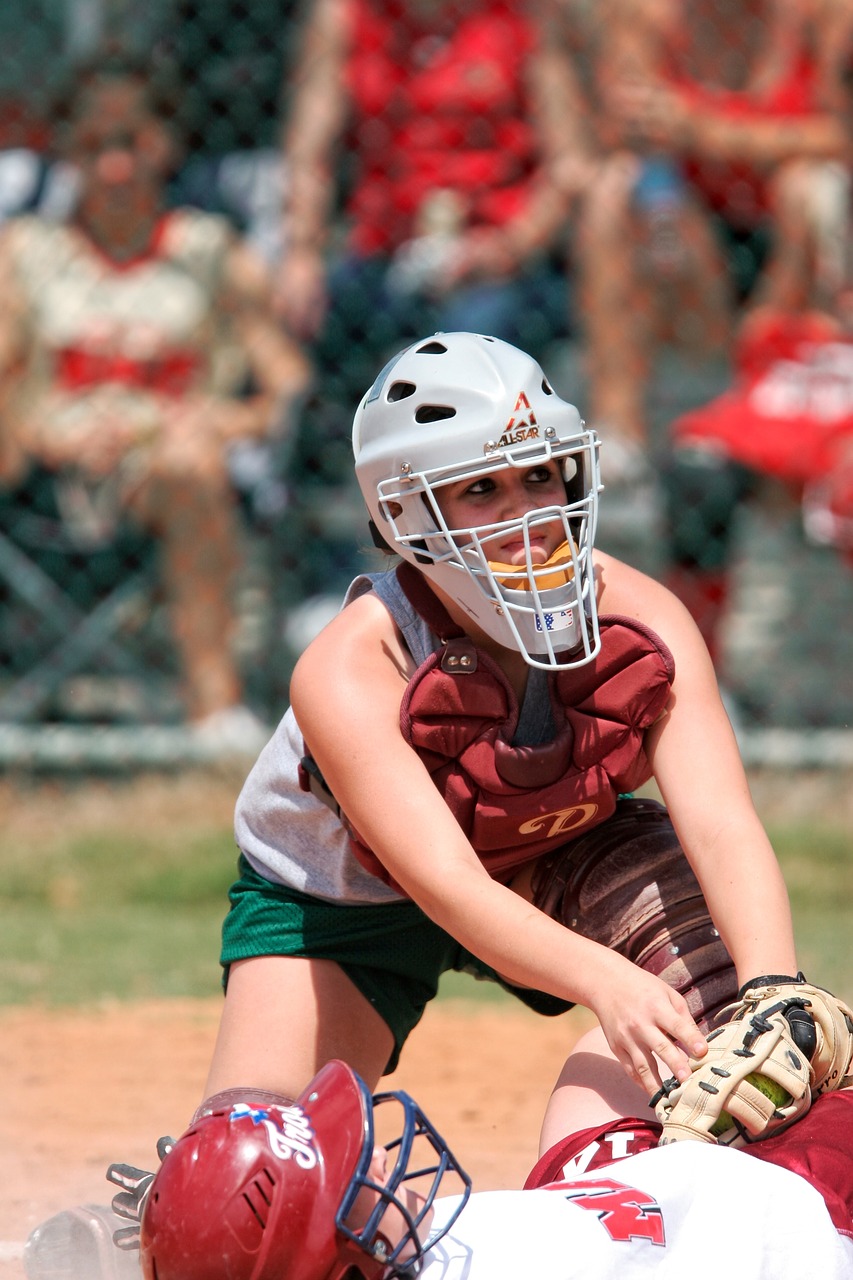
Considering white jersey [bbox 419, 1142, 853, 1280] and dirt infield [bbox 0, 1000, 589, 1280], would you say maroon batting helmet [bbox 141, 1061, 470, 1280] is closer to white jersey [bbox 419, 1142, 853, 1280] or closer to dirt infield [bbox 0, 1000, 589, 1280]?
white jersey [bbox 419, 1142, 853, 1280]

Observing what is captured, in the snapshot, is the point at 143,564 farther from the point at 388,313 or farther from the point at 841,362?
the point at 841,362

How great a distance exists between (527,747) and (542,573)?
27 centimetres

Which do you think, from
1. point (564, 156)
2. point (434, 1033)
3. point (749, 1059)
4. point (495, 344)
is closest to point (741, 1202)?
point (749, 1059)

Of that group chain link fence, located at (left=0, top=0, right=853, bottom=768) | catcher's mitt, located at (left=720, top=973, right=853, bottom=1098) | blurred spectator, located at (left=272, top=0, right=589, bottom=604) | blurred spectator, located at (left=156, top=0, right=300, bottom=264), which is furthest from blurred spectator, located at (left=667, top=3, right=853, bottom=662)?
catcher's mitt, located at (left=720, top=973, right=853, bottom=1098)

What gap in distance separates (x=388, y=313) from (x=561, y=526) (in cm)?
356

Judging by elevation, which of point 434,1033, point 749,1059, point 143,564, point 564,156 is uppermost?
point 749,1059

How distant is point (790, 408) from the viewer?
561 cm

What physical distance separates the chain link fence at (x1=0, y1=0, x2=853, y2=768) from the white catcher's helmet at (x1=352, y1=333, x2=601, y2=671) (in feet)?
10.6

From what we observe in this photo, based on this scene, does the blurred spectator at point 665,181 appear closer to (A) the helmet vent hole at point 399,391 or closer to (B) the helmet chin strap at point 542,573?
(A) the helmet vent hole at point 399,391

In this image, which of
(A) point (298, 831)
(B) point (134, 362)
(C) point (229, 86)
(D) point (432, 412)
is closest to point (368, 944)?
(A) point (298, 831)

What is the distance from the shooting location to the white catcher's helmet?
2434mm

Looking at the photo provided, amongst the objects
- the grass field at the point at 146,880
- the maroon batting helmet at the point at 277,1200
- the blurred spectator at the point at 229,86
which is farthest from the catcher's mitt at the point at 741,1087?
the blurred spectator at the point at 229,86

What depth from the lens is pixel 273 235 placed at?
608 centimetres

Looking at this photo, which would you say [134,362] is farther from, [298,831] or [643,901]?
[643,901]
